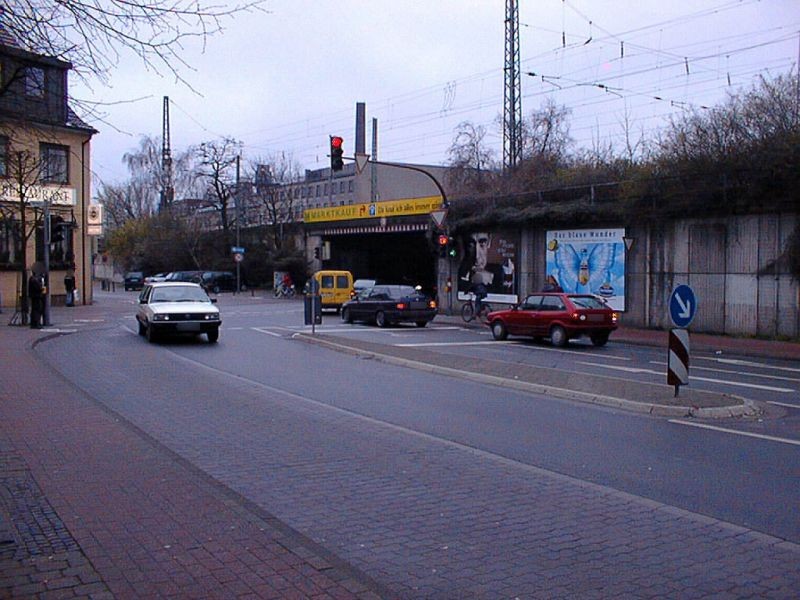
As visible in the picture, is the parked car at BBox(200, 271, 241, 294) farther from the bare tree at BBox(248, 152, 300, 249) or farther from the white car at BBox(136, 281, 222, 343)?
the white car at BBox(136, 281, 222, 343)

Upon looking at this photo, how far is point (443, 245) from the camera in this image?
36.0 m

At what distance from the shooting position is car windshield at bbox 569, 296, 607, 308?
2305cm

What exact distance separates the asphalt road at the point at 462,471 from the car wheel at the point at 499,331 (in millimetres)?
9751

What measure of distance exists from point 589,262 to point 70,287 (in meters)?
25.3

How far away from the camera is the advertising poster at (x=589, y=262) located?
95.6 feet

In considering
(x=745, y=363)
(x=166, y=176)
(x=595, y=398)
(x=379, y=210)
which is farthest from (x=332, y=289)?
(x=166, y=176)

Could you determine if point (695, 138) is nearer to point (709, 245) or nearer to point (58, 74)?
point (709, 245)

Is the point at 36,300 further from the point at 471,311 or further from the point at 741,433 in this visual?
the point at 741,433

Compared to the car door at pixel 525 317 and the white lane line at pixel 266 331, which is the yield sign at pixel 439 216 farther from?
the car door at pixel 525 317

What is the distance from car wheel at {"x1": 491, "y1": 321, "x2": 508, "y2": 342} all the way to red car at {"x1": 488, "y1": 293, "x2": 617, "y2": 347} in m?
0.38

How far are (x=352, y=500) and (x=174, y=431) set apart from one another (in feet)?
12.4

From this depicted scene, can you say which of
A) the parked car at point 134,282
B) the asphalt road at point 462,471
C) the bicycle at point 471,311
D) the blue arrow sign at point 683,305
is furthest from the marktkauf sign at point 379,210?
the blue arrow sign at point 683,305

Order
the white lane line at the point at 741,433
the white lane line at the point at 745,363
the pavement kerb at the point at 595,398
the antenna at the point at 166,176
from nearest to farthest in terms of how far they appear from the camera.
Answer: the white lane line at the point at 741,433 < the pavement kerb at the point at 595,398 < the white lane line at the point at 745,363 < the antenna at the point at 166,176

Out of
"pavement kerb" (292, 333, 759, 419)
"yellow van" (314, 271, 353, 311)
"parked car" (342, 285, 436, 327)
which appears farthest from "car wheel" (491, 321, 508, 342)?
"yellow van" (314, 271, 353, 311)
